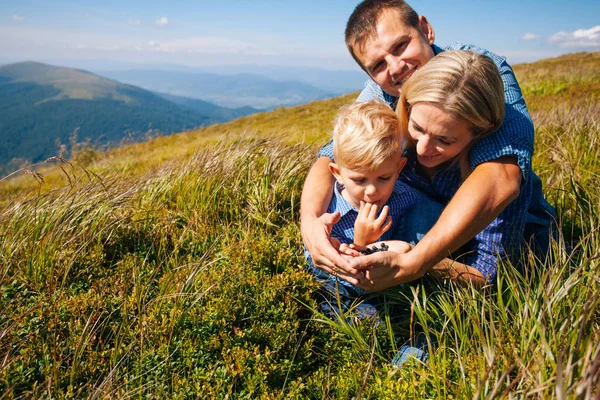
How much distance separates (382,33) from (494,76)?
1101 millimetres

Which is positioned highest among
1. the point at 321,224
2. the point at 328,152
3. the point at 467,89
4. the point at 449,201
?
the point at 467,89

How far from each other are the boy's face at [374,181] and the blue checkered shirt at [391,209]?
14 centimetres

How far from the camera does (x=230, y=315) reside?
2.67m

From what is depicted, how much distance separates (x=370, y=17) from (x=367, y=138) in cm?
132

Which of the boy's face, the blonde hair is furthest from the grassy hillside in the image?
the blonde hair

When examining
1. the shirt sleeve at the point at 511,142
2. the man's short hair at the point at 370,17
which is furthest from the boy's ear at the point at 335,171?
the man's short hair at the point at 370,17

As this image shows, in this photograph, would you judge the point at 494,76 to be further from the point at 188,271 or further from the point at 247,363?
the point at 188,271

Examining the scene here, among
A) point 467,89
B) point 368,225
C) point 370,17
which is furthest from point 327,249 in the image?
point 370,17

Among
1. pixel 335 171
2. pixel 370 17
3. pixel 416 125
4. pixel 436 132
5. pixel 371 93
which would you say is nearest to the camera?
pixel 436 132

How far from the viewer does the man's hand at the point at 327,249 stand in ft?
8.55

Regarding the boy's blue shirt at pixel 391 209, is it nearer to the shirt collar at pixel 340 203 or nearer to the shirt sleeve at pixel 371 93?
the shirt collar at pixel 340 203

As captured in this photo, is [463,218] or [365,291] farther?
[365,291]

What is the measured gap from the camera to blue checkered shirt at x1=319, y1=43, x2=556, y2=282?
2537mm

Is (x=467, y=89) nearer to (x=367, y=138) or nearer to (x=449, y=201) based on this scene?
(x=367, y=138)
